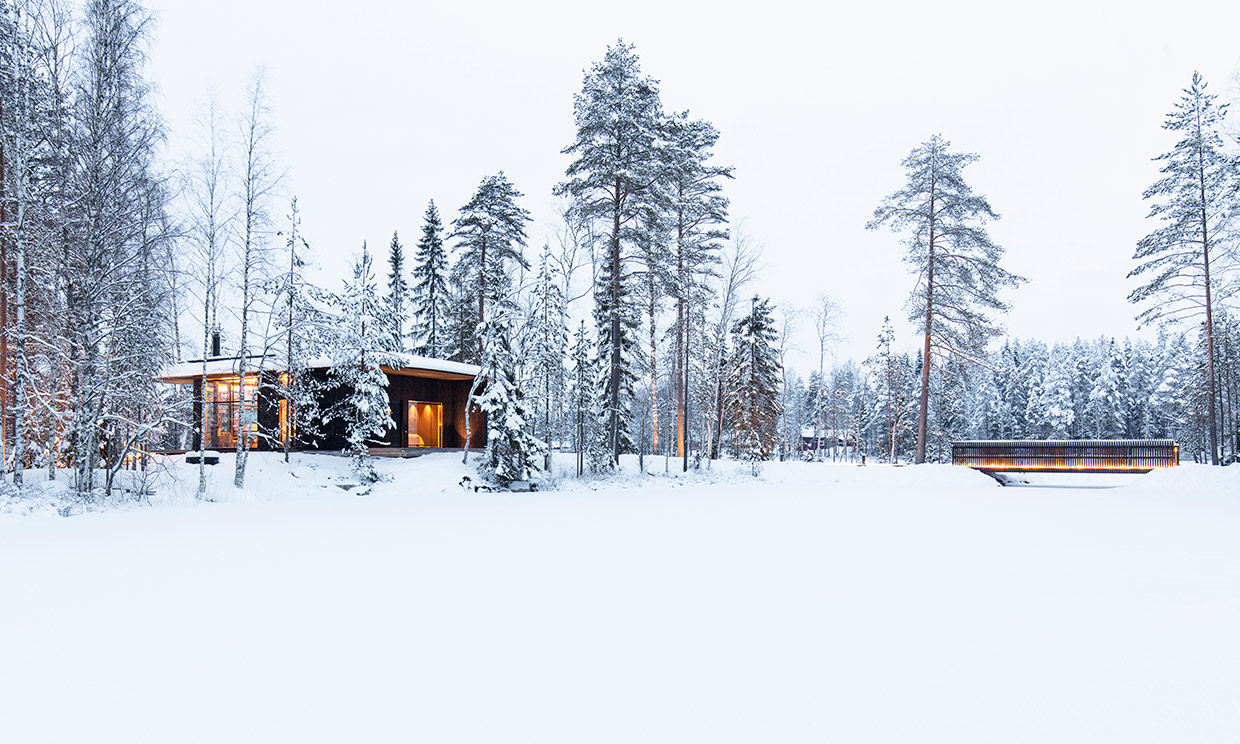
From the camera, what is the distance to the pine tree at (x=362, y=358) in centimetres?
2020

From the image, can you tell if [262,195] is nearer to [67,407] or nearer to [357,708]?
[67,407]

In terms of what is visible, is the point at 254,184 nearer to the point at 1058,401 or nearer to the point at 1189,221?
the point at 1189,221

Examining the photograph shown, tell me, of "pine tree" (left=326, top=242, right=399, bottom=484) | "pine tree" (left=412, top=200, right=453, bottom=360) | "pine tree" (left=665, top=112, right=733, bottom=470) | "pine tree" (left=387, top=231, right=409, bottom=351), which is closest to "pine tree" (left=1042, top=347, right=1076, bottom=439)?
"pine tree" (left=665, top=112, right=733, bottom=470)

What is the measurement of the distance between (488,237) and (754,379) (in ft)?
46.8

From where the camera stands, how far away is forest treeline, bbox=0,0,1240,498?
14.4 m

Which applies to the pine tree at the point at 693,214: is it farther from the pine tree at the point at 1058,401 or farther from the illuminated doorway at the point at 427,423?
the pine tree at the point at 1058,401

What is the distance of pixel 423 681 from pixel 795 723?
2.12 meters

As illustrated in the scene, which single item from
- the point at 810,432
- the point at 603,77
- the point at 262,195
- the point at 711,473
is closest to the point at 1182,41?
the point at 603,77

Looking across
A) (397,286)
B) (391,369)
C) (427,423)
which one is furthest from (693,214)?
(397,286)

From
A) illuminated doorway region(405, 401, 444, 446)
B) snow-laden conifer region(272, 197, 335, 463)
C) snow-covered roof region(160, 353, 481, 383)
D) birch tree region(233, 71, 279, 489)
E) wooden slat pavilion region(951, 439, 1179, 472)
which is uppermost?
birch tree region(233, 71, 279, 489)

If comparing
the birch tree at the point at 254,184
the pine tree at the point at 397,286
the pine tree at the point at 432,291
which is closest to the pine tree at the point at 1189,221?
the birch tree at the point at 254,184

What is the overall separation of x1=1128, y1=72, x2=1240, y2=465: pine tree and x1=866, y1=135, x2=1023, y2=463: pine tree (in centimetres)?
450

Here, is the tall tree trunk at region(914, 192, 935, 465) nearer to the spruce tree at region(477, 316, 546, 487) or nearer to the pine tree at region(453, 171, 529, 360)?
the spruce tree at region(477, 316, 546, 487)

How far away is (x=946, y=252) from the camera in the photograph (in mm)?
26000
